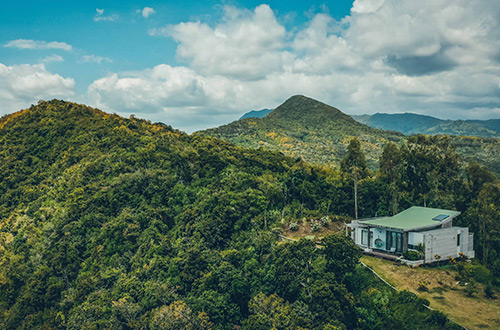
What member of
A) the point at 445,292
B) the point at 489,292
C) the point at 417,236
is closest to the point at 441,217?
the point at 417,236

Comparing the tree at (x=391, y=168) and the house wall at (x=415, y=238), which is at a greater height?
the tree at (x=391, y=168)

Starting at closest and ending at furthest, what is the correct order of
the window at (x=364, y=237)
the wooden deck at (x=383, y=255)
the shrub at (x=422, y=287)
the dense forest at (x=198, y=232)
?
the shrub at (x=422, y=287) < the dense forest at (x=198, y=232) < the wooden deck at (x=383, y=255) < the window at (x=364, y=237)

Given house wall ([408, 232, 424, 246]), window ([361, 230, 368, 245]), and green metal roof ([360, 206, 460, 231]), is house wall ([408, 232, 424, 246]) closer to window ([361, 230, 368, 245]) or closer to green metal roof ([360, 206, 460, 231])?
green metal roof ([360, 206, 460, 231])

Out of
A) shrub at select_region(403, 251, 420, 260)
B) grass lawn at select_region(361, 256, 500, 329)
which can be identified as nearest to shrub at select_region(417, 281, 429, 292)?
grass lawn at select_region(361, 256, 500, 329)

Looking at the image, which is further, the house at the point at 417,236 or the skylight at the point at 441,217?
the skylight at the point at 441,217

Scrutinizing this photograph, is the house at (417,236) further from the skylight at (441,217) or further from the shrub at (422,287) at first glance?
the shrub at (422,287)

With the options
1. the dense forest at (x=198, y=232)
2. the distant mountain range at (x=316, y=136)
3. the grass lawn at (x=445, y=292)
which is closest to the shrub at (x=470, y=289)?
the grass lawn at (x=445, y=292)
